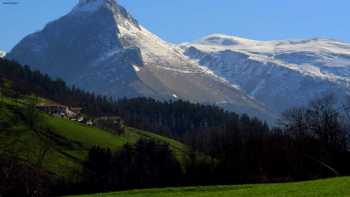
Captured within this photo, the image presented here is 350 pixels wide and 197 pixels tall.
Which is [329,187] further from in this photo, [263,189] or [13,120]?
[13,120]

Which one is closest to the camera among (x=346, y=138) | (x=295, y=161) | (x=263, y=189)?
(x=263, y=189)

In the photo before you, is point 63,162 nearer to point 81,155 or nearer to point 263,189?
point 81,155

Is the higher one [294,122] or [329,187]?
[294,122]

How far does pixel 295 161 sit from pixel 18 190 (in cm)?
3992

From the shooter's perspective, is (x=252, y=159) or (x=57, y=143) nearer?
(x=252, y=159)

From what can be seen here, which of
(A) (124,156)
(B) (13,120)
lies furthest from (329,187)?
(B) (13,120)

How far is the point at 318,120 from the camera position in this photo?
10631 centimetres

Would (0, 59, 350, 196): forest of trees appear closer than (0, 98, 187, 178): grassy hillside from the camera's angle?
Yes

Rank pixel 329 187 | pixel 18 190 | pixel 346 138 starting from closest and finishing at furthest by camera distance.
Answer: pixel 329 187
pixel 18 190
pixel 346 138

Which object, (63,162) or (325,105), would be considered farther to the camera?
(63,162)

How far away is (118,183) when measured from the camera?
134000 millimetres

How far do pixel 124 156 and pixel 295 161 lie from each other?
2466 inches

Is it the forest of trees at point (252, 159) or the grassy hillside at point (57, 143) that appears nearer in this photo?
the forest of trees at point (252, 159)

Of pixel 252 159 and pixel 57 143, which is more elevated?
pixel 57 143
